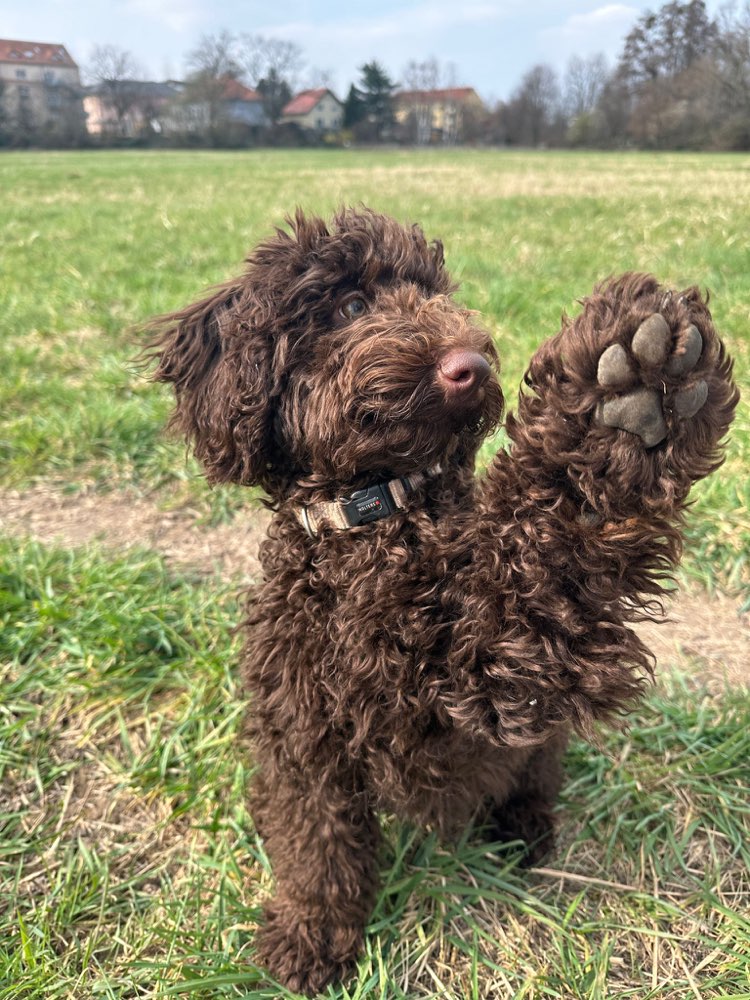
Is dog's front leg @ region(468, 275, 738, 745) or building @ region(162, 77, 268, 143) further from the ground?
building @ region(162, 77, 268, 143)

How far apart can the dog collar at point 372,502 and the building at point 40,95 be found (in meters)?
69.9

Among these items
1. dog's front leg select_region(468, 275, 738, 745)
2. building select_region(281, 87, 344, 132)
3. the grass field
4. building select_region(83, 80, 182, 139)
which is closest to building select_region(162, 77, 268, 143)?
building select_region(83, 80, 182, 139)

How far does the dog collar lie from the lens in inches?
60.7

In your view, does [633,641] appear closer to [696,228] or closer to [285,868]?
[285,868]

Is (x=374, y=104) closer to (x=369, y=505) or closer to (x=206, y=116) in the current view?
(x=206, y=116)

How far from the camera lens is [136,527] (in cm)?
358

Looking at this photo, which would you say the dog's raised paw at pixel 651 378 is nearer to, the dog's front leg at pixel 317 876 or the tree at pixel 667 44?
the dog's front leg at pixel 317 876

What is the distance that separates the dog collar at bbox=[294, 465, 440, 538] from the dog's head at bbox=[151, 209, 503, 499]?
35 mm

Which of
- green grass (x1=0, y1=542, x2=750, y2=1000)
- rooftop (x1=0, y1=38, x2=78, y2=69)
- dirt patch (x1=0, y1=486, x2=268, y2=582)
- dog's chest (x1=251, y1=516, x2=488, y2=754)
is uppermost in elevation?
rooftop (x1=0, y1=38, x2=78, y2=69)

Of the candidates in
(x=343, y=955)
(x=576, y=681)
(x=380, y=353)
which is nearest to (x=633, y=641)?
(x=576, y=681)

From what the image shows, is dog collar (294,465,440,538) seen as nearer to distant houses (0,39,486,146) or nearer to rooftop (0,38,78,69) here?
distant houses (0,39,486,146)

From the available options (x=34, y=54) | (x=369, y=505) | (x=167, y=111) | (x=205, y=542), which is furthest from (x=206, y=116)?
(x=369, y=505)

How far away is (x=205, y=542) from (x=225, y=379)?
6.39 ft

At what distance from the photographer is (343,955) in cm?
183
